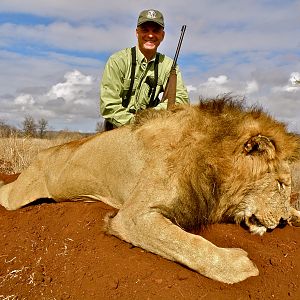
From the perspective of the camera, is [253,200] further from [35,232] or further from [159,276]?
[35,232]

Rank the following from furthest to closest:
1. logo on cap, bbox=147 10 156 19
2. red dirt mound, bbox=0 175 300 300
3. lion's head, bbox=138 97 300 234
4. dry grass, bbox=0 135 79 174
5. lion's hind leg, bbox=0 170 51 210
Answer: dry grass, bbox=0 135 79 174 → logo on cap, bbox=147 10 156 19 → lion's hind leg, bbox=0 170 51 210 → lion's head, bbox=138 97 300 234 → red dirt mound, bbox=0 175 300 300

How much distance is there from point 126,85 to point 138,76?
229 millimetres

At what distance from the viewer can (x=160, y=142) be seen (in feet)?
14.4

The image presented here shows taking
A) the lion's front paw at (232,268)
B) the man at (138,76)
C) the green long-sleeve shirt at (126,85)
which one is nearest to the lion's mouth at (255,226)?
the lion's front paw at (232,268)

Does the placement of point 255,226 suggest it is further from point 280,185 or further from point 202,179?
point 202,179

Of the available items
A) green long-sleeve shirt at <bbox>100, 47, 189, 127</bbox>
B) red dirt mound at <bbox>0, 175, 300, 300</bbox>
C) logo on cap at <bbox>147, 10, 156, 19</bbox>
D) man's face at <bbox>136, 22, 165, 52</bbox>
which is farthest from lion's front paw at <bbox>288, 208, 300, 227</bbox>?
logo on cap at <bbox>147, 10, 156, 19</bbox>

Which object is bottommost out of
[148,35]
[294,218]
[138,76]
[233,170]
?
[294,218]

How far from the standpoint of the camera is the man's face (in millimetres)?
6516

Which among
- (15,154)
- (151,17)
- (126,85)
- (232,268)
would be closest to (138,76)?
(126,85)

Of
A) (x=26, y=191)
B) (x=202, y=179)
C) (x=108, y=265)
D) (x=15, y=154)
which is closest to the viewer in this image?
(x=108, y=265)

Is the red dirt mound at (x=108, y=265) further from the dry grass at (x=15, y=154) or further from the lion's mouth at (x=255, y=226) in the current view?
the dry grass at (x=15, y=154)

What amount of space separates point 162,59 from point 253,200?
3338 millimetres

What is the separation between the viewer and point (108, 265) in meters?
3.74

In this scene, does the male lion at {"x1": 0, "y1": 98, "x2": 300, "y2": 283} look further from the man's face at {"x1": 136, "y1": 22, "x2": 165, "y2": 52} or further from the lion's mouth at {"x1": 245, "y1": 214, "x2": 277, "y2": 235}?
the man's face at {"x1": 136, "y1": 22, "x2": 165, "y2": 52}
